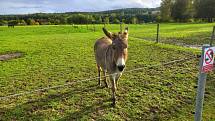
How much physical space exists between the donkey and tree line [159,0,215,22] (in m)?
69.4

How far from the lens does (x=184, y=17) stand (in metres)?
75.1

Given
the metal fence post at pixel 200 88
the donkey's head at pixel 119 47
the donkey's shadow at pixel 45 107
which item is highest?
the donkey's head at pixel 119 47

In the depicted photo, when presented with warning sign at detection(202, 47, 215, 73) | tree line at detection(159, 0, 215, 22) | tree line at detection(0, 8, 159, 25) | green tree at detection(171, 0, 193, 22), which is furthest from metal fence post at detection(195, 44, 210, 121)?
green tree at detection(171, 0, 193, 22)

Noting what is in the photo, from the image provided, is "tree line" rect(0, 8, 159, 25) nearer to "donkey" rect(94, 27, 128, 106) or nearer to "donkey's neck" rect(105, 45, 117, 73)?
"donkey" rect(94, 27, 128, 106)

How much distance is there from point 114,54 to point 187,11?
7330 centimetres

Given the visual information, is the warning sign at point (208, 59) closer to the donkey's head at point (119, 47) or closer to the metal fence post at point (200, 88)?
the metal fence post at point (200, 88)

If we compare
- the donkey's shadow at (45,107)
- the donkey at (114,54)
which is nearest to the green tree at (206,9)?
the donkey at (114,54)

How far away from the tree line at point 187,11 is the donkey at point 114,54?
6943cm

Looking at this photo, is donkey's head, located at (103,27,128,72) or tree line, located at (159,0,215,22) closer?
donkey's head, located at (103,27,128,72)

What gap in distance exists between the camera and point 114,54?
6.31 metres

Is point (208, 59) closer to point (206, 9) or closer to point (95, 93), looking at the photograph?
point (95, 93)

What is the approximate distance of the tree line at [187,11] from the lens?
71062mm

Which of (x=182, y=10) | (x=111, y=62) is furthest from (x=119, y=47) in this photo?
(x=182, y=10)

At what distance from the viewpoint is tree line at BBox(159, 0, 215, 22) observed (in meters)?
71.1
